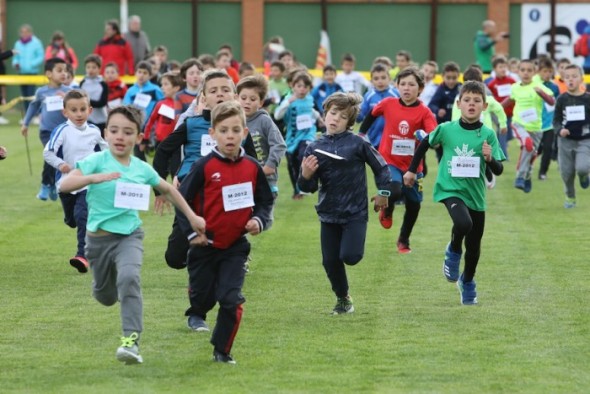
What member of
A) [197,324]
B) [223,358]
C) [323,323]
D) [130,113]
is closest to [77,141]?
[197,324]

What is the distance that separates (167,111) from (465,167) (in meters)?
7.41

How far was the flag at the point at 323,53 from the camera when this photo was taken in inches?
1597

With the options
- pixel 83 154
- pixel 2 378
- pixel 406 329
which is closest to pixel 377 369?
pixel 406 329

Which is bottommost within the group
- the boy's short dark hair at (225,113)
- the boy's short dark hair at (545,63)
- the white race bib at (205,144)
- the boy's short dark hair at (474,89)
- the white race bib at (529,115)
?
the white race bib at (529,115)

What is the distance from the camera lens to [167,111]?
18453 millimetres

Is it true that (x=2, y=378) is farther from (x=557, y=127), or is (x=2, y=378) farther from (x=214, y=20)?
(x=214, y=20)

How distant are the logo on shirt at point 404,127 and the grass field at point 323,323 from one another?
1.31 m

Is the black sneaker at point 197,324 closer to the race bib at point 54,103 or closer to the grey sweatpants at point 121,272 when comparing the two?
the grey sweatpants at point 121,272

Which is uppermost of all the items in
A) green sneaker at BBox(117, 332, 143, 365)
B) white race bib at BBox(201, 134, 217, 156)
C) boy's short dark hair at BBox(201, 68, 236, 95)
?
boy's short dark hair at BBox(201, 68, 236, 95)

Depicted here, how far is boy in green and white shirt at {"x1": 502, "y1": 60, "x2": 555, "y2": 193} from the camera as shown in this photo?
21500mm

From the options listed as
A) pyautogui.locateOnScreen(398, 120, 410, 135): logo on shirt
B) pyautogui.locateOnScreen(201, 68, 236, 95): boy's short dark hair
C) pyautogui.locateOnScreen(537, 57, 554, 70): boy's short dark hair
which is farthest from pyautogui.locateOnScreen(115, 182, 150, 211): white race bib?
pyautogui.locateOnScreen(537, 57, 554, 70): boy's short dark hair

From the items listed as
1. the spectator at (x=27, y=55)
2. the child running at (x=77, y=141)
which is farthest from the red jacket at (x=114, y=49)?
the child running at (x=77, y=141)

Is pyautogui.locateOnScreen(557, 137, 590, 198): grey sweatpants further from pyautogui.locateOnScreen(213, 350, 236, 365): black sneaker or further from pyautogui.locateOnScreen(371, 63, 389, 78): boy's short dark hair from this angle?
pyautogui.locateOnScreen(213, 350, 236, 365): black sneaker

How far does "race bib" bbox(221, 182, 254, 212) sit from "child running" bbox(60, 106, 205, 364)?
0.40 metres
